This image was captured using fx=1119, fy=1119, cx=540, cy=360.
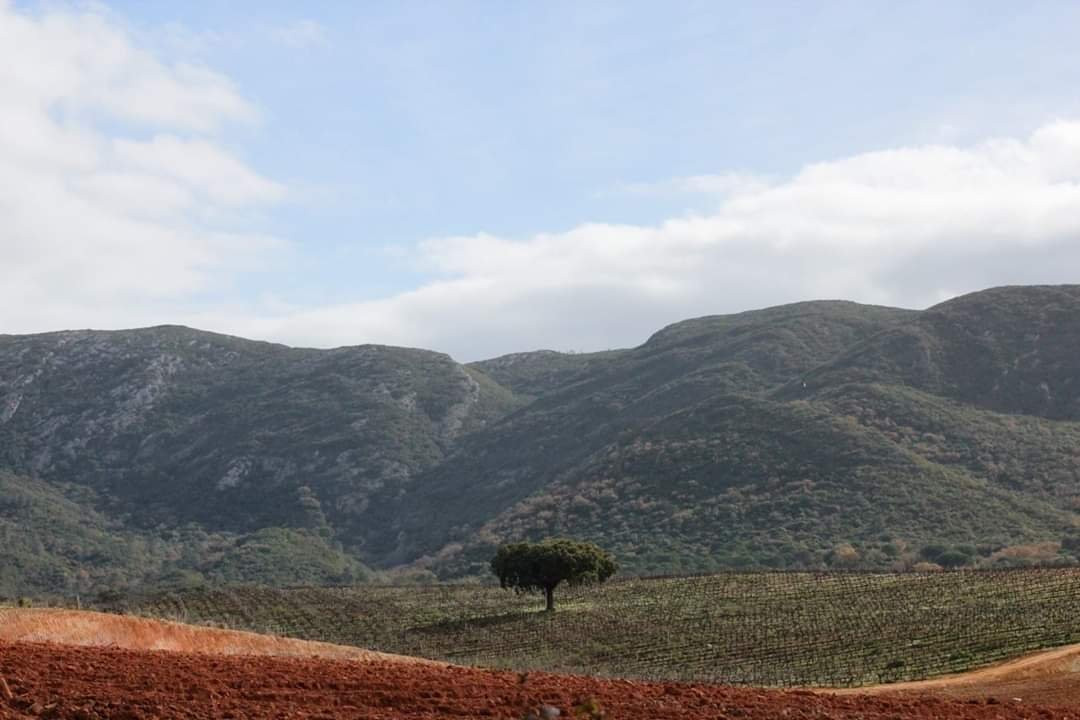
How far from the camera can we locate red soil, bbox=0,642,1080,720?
1459 centimetres

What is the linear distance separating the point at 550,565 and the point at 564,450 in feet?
272

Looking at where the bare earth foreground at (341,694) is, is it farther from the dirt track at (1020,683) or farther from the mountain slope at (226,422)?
the mountain slope at (226,422)

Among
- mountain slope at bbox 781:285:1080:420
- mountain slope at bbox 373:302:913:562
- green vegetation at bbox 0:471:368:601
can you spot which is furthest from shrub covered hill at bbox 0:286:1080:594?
mountain slope at bbox 373:302:913:562

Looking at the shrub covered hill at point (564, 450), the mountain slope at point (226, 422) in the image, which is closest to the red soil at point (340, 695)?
the shrub covered hill at point (564, 450)

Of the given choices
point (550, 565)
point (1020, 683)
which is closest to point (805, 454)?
point (550, 565)

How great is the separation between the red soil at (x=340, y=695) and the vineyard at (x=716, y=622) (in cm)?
1387

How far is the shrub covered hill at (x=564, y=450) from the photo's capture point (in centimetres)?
8981

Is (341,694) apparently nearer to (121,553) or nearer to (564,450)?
(121,553)

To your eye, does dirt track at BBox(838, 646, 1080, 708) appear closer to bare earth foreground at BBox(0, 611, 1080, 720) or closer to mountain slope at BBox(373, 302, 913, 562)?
bare earth foreground at BBox(0, 611, 1080, 720)

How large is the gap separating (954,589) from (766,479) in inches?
1771

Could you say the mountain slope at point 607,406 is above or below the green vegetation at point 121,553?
above

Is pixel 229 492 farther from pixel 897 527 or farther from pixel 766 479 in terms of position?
pixel 897 527

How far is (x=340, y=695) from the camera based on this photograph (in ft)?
54.8

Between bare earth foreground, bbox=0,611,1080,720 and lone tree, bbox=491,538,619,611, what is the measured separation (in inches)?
1468
